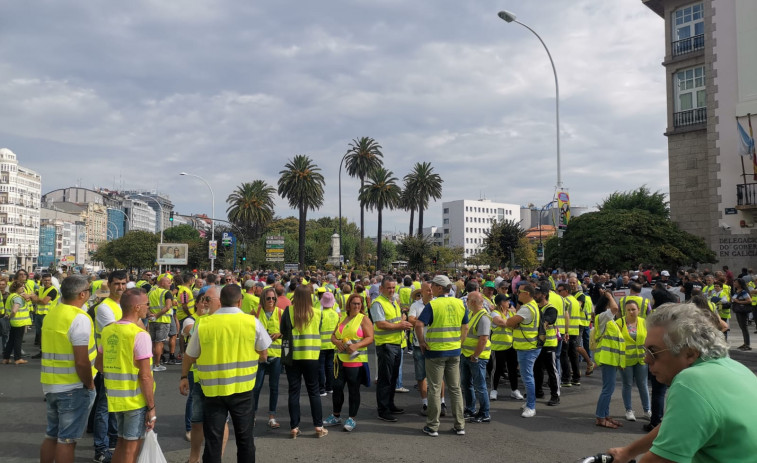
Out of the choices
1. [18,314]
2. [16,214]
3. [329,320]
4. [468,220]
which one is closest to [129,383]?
[329,320]

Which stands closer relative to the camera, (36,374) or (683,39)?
(36,374)

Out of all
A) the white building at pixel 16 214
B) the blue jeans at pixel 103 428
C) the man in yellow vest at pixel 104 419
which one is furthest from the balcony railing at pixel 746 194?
the white building at pixel 16 214

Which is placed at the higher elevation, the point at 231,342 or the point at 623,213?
the point at 623,213

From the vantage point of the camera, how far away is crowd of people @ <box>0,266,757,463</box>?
457 centimetres

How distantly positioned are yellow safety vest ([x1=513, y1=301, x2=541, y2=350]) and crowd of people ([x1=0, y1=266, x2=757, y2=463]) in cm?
2

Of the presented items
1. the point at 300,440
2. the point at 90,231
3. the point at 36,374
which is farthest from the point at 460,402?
the point at 90,231

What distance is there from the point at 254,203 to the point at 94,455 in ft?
175

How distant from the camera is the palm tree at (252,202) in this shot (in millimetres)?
57781

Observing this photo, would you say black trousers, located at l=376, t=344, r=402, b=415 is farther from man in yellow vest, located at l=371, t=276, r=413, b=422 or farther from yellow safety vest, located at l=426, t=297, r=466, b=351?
yellow safety vest, located at l=426, t=297, r=466, b=351

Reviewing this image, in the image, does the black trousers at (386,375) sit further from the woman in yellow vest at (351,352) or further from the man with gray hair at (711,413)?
the man with gray hair at (711,413)

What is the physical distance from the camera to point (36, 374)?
10.4 m

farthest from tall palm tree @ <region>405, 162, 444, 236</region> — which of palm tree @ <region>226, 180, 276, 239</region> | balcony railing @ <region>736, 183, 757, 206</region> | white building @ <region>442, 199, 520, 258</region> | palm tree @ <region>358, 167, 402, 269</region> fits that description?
white building @ <region>442, 199, 520, 258</region>

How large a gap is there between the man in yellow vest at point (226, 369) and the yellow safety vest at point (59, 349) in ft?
3.55

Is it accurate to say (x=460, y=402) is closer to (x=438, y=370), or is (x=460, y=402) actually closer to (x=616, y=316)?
(x=438, y=370)
